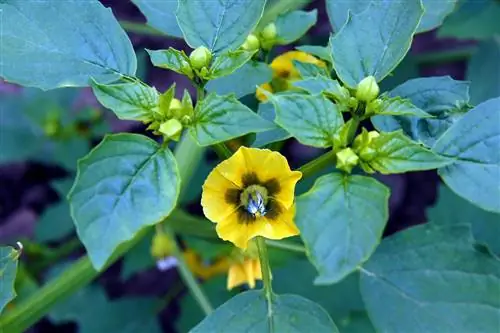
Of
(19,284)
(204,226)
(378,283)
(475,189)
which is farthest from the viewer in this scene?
(19,284)

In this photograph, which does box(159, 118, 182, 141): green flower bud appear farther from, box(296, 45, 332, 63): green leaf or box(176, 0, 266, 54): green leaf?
box(296, 45, 332, 63): green leaf

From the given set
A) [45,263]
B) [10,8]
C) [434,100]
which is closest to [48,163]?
[45,263]

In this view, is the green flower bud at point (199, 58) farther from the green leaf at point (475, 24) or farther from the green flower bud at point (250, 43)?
the green leaf at point (475, 24)

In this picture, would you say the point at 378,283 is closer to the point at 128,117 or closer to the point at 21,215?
the point at 128,117

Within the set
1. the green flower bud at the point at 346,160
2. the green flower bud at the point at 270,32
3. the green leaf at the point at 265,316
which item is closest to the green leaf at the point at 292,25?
the green flower bud at the point at 270,32

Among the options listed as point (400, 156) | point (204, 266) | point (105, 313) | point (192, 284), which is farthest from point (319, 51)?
point (105, 313)
